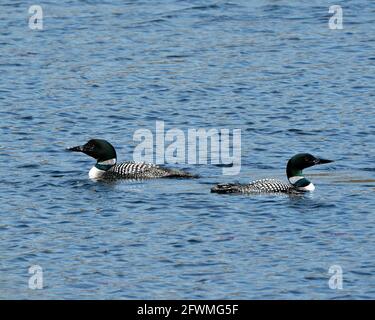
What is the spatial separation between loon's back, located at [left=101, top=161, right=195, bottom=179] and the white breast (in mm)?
63

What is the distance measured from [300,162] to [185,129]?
4.61 metres

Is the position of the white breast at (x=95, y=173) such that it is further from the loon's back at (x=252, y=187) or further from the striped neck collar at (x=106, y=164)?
the loon's back at (x=252, y=187)

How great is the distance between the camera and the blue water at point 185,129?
18.3 meters

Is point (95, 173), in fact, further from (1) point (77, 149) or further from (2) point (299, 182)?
(2) point (299, 182)

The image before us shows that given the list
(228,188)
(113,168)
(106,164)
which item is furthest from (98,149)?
(228,188)

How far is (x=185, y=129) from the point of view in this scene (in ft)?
88.9

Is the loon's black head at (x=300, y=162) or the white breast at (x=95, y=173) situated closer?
the loon's black head at (x=300, y=162)

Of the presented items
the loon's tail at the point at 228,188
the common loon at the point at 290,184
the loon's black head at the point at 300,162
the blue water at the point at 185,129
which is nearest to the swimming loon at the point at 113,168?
the blue water at the point at 185,129

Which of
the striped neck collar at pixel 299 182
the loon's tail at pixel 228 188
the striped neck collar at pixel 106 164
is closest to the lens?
the loon's tail at pixel 228 188

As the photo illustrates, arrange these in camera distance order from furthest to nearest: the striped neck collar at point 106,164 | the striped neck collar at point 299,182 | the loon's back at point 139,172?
the striped neck collar at point 106,164 < the loon's back at point 139,172 < the striped neck collar at point 299,182

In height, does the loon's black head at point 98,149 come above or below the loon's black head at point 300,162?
above

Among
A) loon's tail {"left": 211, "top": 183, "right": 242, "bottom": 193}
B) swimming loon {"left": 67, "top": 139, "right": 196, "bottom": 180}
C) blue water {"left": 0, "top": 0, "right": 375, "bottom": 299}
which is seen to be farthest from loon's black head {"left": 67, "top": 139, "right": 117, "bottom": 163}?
loon's tail {"left": 211, "top": 183, "right": 242, "bottom": 193}

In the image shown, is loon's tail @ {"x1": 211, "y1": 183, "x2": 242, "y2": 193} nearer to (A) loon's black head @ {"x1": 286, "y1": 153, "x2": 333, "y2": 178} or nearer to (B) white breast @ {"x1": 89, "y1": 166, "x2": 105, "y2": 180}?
(A) loon's black head @ {"x1": 286, "y1": 153, "x2": 333, "y2": 178}

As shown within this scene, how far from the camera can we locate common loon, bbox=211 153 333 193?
72.6 ft
